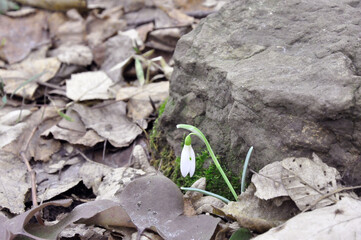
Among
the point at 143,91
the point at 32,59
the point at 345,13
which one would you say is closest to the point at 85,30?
the point at 32,59

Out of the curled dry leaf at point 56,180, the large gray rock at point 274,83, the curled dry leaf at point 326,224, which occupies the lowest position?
the curled dry leaf at point 56,180

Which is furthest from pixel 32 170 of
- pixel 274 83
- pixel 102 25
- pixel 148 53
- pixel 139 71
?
pixel 102 25

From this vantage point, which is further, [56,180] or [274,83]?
[56,180]

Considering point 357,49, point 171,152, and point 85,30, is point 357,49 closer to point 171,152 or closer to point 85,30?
point 171,152

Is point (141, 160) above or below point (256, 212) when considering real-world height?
below

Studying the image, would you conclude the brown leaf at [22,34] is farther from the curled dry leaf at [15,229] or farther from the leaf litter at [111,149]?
the curled dry leaf at [15,229]

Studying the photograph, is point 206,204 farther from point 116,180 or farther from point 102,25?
point 102,25

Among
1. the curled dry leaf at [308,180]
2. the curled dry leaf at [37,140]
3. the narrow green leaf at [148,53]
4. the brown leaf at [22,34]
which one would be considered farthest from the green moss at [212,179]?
the brown leaf at [22,34]

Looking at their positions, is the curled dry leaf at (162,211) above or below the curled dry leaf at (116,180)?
above
